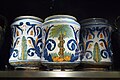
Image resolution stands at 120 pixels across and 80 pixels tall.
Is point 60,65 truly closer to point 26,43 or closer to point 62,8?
point 26,43

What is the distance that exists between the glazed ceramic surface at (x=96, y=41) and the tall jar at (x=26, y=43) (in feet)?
0.49

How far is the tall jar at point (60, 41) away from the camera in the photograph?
69cm

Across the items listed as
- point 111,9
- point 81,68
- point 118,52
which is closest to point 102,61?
point 81,68

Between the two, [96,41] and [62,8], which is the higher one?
[62,8]

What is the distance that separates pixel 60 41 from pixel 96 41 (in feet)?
0.40

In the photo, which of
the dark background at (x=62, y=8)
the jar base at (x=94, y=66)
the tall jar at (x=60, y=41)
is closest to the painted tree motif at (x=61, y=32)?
the tall jar at (x=60, y=41)

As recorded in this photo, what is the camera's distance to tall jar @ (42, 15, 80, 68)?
0.69 m

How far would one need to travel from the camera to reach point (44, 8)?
946 millimetres

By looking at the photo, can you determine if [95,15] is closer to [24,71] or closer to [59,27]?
[59,27]

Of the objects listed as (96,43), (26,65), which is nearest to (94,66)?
(96,43)

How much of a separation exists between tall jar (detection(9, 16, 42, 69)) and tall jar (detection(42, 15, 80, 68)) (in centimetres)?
3

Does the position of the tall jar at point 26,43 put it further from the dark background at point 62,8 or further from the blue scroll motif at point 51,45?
the dark background at point 62,8

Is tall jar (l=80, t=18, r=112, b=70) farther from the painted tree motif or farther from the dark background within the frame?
the dark background

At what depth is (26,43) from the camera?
0.73 metres
